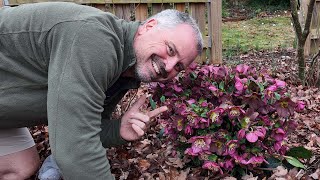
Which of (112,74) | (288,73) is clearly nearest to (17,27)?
(112,74)

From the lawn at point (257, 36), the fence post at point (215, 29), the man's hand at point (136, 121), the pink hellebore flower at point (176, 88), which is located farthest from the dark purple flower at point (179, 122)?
the lawn at point (257, 36)

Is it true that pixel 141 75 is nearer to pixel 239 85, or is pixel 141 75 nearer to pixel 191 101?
pixel 191 101

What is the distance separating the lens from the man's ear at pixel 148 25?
220cm

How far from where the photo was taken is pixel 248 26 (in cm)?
1215

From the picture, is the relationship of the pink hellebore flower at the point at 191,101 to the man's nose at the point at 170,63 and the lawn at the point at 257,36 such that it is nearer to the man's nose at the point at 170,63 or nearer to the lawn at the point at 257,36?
the man's nose at the point at 170,63

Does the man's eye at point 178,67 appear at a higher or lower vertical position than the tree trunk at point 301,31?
higher

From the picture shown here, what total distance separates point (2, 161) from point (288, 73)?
3.55m

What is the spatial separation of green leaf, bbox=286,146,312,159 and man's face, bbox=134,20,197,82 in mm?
910

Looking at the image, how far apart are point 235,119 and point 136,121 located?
55cm

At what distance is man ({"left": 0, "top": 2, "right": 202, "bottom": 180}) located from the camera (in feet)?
5.97

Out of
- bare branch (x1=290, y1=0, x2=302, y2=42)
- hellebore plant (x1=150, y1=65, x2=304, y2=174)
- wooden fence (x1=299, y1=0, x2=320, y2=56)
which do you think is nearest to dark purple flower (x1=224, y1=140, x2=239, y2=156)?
hellebore plant (x1=150, y1=65, x2=304, y2=174)

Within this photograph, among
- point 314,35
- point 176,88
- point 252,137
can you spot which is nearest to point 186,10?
point 314,35

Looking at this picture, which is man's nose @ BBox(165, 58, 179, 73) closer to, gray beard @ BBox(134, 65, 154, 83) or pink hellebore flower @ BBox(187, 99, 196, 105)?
gray beard @ BBox(134, 65, 154, 83)

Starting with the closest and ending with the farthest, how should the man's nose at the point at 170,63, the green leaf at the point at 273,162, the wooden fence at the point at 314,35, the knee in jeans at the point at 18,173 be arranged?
the man's nose at the point at 170,63
the green leaf at the point at 273,162
the knee in jeans at the point at 18,173
the wooden fence at the point at 314,35
